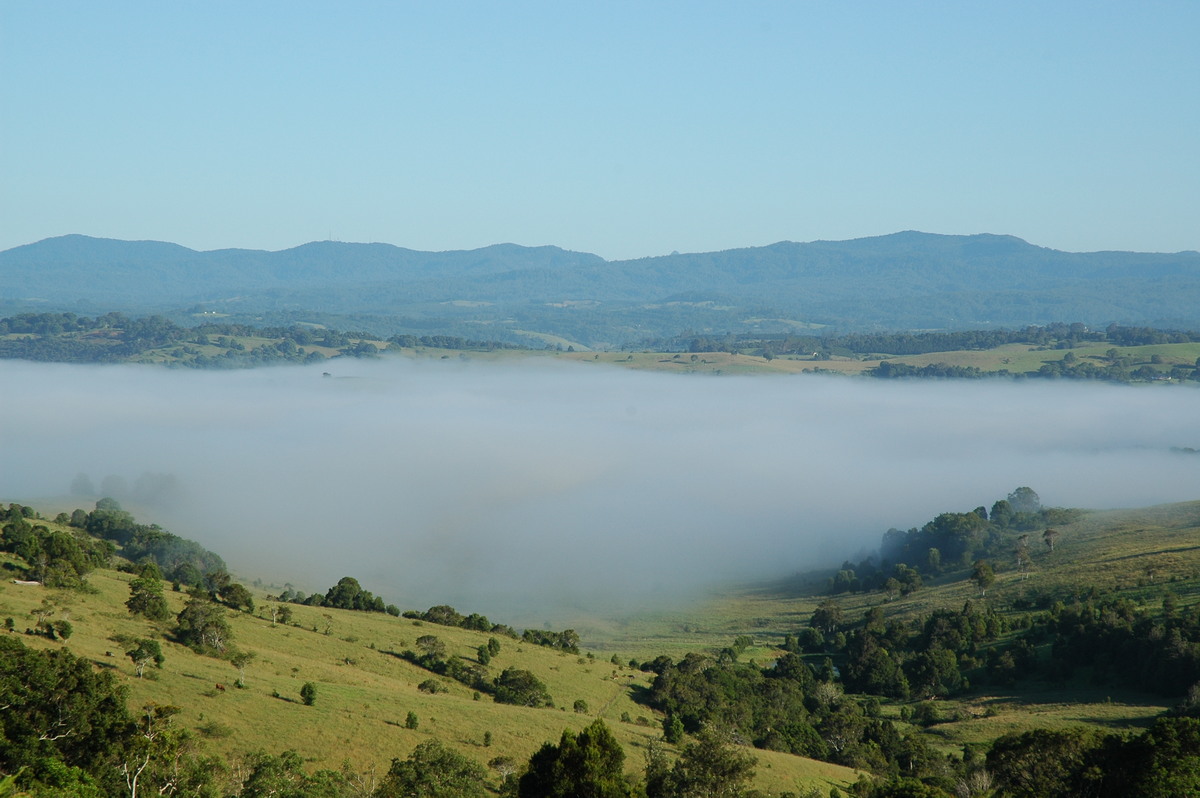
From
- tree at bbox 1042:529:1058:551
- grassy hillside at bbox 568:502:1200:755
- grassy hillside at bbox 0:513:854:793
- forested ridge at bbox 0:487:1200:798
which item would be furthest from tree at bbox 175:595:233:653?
tree at bbox 1042:529:1058:551

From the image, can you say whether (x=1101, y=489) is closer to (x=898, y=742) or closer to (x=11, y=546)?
(x=898, y=742)

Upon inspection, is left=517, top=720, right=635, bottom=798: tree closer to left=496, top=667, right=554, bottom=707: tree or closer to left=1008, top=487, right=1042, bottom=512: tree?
left=496, top=667, right=554, bottom=707: tree

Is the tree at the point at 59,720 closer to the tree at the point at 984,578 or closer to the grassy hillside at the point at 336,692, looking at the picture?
the grassy hillside at the point at 336,692

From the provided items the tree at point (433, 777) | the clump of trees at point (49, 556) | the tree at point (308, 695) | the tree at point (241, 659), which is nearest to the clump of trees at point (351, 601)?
the clump of trees at point (49, 556)

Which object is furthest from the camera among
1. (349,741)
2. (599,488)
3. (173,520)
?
(599,488)

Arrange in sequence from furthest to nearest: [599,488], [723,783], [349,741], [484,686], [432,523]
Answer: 1. [599,488]
2. [432,523]
3. [484,686]
4. [349,741]
5. [723,783]

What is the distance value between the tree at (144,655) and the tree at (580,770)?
1918cm

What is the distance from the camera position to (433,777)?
35.2 metres

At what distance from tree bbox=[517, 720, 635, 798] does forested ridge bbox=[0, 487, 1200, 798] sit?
0.20 feet

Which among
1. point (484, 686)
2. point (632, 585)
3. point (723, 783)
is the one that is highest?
point (723, 783)

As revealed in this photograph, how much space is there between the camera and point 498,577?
126750mm

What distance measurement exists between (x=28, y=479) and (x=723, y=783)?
514 feet

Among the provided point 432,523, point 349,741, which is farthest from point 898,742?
point 432,523

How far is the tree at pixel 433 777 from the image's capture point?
34.4 m
